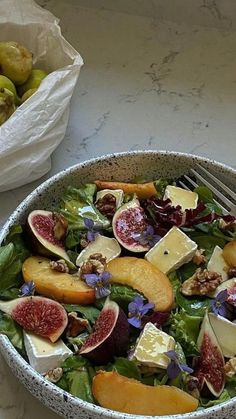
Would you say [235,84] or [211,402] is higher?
[235,84]

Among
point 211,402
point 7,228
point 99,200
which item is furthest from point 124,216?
point 211,402

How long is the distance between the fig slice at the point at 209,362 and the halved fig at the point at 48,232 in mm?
220

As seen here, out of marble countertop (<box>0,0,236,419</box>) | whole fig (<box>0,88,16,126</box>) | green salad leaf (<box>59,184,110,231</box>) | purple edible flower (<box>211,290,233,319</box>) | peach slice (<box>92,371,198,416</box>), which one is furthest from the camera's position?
marble countertop (<box>0,0,236,419</box>)

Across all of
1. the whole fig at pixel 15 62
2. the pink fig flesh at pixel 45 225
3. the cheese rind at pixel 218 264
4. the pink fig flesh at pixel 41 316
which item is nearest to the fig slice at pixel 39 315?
the pink fig flesh at pixel 41 316

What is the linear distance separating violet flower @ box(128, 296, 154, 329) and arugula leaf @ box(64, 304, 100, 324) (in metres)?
0.05

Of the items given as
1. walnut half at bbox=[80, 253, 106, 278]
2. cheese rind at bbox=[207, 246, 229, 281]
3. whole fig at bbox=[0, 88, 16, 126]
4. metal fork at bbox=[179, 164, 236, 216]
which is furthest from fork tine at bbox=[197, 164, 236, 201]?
whole fig at bbox=[0, 88, 16, 126]

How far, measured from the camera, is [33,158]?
1.29 m

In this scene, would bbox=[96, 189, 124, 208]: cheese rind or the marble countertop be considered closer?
bbox=[96, 189, 124, 208]: cheese rind

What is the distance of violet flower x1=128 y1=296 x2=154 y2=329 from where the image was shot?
1.05 meters

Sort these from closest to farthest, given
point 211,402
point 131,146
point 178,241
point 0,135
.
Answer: point 211,402, point 178,241, point 0,135, point 131,146

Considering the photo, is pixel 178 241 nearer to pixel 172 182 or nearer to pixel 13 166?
pixel 172 182

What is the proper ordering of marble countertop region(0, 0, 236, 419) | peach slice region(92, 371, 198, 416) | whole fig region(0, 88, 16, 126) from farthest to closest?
1. marble countertop region(0, 0, 236, 419)
2. whole fig region(0, 88, 16, 126)
3. peach slice region(92, 371, 198, 416)

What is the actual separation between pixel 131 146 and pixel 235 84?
0.25 meters

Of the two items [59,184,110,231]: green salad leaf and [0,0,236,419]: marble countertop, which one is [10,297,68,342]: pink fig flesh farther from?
[0,0,236,419]: marble countertop
